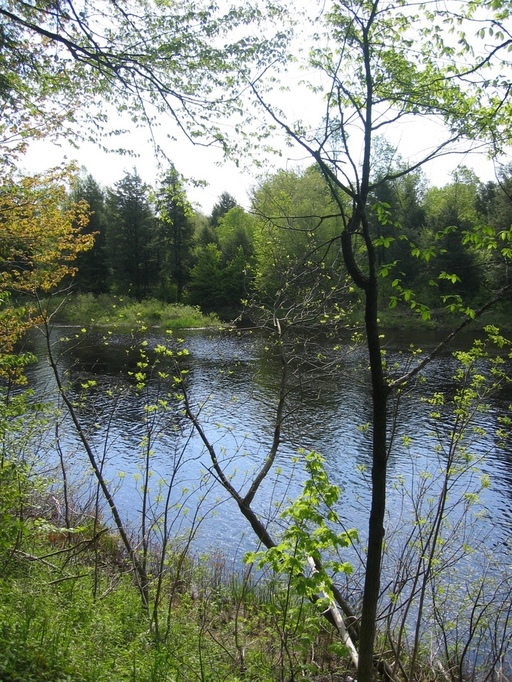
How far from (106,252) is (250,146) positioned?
167ft

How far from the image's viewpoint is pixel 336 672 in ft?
17.8

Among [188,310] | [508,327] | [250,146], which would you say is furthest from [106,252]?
[250,146]

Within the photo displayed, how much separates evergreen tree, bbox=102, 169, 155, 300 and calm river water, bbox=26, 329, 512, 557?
31.9 meters

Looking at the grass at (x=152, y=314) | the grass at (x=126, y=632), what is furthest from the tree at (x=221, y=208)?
the grass at (x=126, y=632)

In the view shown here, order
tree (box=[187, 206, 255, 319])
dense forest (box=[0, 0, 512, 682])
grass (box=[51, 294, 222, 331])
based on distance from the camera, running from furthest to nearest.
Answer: tree (box=[187, 206, 255, 319])
grass (box=[51, 294, 222, 331])
dense forest (box=[0, 0, 512, 682])

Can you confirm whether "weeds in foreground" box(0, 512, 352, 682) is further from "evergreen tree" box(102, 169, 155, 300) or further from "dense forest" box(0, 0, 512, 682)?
"evergreen tree" box(102, 169, 155, 300)

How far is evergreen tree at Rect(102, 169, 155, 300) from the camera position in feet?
168

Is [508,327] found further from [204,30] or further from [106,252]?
[106,252]

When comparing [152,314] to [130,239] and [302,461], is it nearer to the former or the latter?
[130,239]

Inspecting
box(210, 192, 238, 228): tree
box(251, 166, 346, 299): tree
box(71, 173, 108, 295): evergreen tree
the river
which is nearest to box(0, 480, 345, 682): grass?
the river

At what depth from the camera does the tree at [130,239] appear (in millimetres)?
51094

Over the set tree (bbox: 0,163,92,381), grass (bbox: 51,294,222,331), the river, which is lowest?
the river

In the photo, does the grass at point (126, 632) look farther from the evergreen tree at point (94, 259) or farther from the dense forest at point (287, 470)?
the evergreen tree at point (94, 259)

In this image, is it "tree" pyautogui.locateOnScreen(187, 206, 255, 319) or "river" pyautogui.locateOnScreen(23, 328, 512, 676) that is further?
"tree" pyautogui.locateOnScreen(187, 206, 255, 319)
